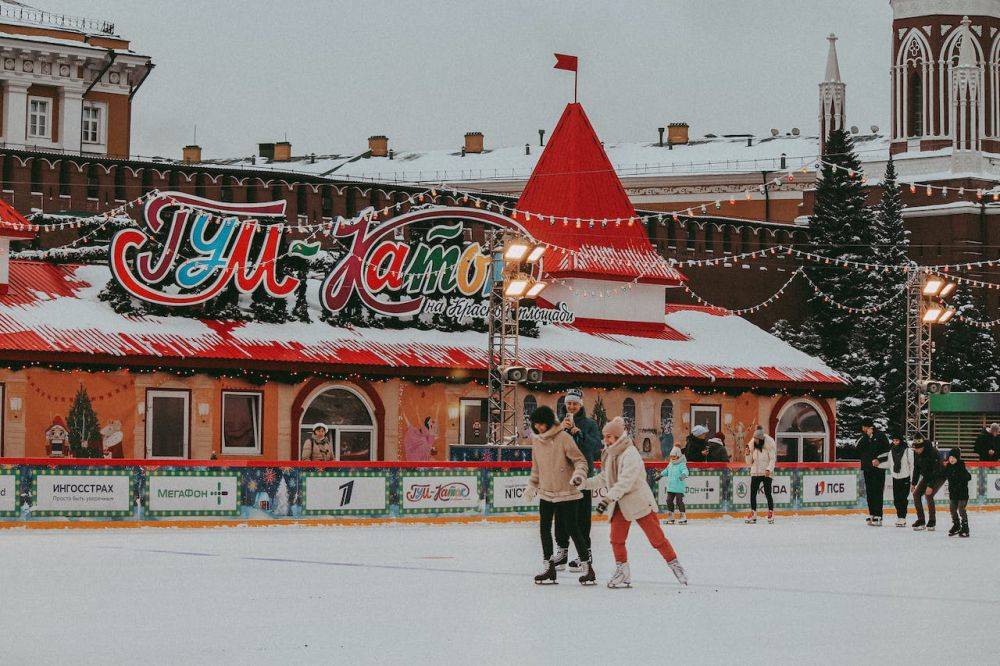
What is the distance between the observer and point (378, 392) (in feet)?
113

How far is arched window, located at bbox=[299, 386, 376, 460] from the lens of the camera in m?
33.8

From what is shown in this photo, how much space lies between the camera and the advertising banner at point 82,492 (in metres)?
22.6

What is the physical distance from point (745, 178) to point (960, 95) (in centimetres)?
1341

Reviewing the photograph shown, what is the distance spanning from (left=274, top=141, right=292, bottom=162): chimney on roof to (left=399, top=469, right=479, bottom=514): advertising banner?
255ft

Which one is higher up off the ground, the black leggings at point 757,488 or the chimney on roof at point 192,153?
the chimney on roof at point 192,153

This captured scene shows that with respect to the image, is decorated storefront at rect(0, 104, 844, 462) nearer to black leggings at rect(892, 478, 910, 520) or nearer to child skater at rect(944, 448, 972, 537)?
black leggings at rect(892, 478, 910, 520)

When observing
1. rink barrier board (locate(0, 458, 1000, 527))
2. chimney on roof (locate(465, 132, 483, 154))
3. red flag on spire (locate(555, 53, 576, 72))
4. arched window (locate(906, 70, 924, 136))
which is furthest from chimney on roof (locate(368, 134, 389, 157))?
rink barrier board (locate(0, 458, 1000, 527))

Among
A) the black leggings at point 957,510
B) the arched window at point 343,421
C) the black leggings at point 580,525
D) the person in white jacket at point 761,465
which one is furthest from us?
the arched window at point 343,421

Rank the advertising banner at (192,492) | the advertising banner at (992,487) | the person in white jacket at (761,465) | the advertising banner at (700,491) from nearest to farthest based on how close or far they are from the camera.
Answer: the advertising banner at (192,492)
the person in white jacket at (761,465)
the advertising banner at (700,491)
the advertising banner at (992,487)

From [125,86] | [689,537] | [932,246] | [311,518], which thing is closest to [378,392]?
[311,518]

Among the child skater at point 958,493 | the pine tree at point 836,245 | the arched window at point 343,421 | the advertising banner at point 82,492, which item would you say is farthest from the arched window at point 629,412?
the pine tree at point 836,245

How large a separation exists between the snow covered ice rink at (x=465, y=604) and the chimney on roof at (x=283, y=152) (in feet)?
272

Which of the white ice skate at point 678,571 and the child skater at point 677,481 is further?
the child skater at point 677,481

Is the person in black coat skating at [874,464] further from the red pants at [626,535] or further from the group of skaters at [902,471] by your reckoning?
the red pants at [626,535]
